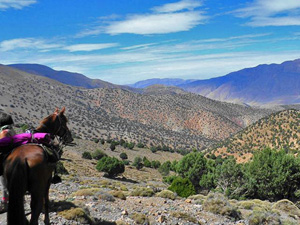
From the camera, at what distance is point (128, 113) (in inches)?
5827

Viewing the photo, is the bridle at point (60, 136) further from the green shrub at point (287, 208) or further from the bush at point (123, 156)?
the bush at point (123, 156)

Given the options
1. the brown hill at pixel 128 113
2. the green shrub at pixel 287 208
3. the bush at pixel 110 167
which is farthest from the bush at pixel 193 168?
the brown hill at pixel 128 113

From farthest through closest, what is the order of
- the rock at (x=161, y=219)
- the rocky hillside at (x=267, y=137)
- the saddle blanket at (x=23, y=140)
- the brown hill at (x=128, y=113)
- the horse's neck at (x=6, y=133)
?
the brown hill at (x=128, y=113) < the rocky hillside at (x=267, y=137) < the rock at (x=161, y=219) < the horse's neck at (x=6, y=133) < the saddle blanket at (x=23, y=140)

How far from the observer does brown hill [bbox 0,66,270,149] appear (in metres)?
99.8

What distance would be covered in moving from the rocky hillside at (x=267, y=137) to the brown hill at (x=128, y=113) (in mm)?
35946

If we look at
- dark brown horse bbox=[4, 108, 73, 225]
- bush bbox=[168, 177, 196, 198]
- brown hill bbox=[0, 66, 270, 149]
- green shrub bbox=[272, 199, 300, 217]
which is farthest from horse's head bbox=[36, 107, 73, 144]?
brown hill bbox=[0, 66, 270, 149]

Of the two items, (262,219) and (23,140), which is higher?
(23,140)

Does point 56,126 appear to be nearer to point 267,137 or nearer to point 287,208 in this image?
point 287,208

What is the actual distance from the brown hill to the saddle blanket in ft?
262

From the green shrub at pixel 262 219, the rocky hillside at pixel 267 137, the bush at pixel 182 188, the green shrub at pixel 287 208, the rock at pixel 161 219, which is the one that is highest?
the rock at pixel 161 219

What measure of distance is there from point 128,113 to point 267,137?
9428 cm

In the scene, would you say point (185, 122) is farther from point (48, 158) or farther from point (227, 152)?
point (48, 158)

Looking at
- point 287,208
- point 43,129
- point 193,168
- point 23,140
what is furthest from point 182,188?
point 23,140

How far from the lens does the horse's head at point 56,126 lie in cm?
698
